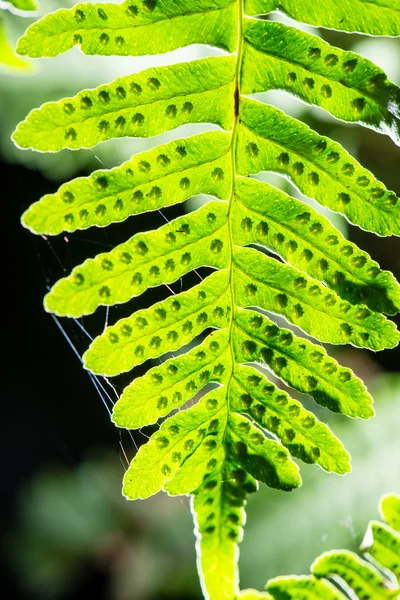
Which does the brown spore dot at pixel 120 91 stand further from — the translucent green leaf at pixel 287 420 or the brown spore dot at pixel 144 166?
the translucent green leaf at pixel 287 420

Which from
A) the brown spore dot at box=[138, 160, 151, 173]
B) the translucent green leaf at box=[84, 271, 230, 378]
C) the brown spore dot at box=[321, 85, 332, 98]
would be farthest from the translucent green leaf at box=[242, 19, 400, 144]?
the translucent green leaf at box=[84, 271, 230, 378]

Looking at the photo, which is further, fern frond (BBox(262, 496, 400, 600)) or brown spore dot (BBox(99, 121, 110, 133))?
fern frond (BBox(262, 496, 400, 600))

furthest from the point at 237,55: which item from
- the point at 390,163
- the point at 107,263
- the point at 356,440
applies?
the point at 390,163

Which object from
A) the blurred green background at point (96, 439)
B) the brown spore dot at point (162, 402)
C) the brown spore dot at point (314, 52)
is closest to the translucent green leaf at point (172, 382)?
the brown spore dot at point (162, 402)

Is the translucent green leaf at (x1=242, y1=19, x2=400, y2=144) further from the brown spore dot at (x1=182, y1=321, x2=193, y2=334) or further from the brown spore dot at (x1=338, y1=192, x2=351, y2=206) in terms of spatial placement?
the brown spore dot at (x1=182, y1=321, x2=193, y2=334)

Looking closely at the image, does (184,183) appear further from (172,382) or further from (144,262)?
(172,382)
